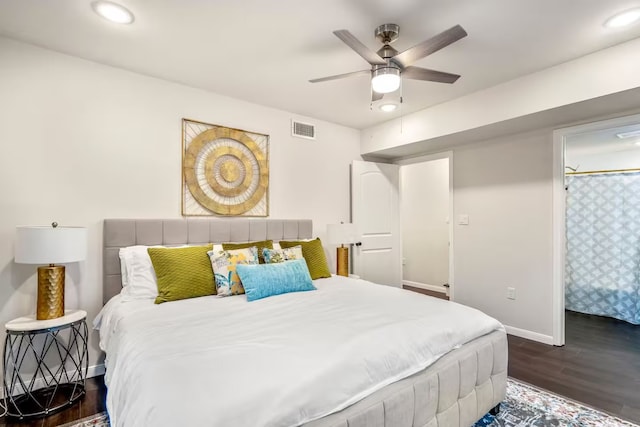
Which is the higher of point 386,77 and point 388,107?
point 388,107

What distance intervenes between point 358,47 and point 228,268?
1842 mm

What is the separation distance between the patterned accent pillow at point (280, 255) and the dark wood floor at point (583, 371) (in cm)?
154

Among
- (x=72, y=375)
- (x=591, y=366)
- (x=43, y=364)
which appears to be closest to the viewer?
(x=43, y=364)

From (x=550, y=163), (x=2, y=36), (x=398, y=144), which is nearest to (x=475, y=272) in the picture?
(x=550, y=163)

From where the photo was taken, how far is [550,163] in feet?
10.6

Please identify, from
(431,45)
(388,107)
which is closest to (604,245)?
(388,107)

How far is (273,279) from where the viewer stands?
2461 millimetres

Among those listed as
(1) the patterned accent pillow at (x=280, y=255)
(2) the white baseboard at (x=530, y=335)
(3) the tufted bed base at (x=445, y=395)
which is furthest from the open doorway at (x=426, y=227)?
(3) the tufted bed base at (x=445, y=395)

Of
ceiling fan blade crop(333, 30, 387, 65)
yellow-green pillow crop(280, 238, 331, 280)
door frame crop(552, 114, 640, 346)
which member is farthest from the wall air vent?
door frame crop(552, 114, 640, 346)

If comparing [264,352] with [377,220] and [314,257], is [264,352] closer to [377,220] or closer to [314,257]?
[314,257]

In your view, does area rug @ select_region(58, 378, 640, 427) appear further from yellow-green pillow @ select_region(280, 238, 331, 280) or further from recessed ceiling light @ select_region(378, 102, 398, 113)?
recessed ceiling light @ select_region(378, 102, 398, 113)

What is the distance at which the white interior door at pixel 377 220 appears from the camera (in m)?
4.30

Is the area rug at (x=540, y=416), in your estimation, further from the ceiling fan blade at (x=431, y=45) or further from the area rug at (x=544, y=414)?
the ceiling fan blade at (x=431, y=45)

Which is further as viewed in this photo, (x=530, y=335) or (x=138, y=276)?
(x=530, y=335)
